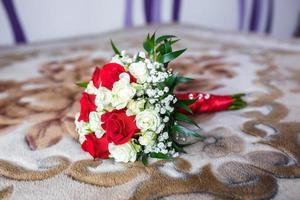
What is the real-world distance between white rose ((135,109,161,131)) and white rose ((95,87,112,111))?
54mm

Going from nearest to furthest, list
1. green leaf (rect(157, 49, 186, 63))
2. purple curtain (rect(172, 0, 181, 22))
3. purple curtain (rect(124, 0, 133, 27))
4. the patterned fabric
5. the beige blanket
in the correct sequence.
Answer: the beige blanket < green leaf (rect(157, 49, 186, 63)) < purple curtain (rect(124, 0, 133, 27)) < purple curtain (rect(172, 0, 181, 22)) < the patterned fabric

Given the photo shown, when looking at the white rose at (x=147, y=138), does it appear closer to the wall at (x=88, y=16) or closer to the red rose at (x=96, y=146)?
the red rose at (x=96, y=146)

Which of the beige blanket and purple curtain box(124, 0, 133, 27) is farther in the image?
purple curtain box(124, 0, 133, 27)

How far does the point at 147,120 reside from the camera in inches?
23.6

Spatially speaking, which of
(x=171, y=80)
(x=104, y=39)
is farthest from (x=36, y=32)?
(x=171, y=80)

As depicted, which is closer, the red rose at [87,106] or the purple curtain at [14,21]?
the red rose at [87,106]

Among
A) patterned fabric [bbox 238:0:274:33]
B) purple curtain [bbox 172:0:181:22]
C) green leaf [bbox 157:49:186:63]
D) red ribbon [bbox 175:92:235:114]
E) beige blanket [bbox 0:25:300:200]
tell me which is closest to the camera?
beige blanket [bbox 0:25:300:200]

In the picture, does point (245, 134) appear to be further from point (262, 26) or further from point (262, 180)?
point (262, 26)

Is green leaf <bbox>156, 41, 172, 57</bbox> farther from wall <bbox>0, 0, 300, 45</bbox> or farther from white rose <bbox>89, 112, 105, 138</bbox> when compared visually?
wall <bbox>0, 0, 300, 45</bbox>

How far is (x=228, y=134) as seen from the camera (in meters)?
0.74

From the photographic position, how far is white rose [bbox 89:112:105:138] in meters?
0.62

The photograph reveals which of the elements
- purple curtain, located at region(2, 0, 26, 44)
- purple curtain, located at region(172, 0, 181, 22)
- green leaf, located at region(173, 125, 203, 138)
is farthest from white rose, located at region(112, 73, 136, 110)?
purple curtain, located at region(172, 0, 181, 22)

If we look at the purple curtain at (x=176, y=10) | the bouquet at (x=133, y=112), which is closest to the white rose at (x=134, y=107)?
the bouquet at (x=133, y=112)

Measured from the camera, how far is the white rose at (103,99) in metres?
0.61
